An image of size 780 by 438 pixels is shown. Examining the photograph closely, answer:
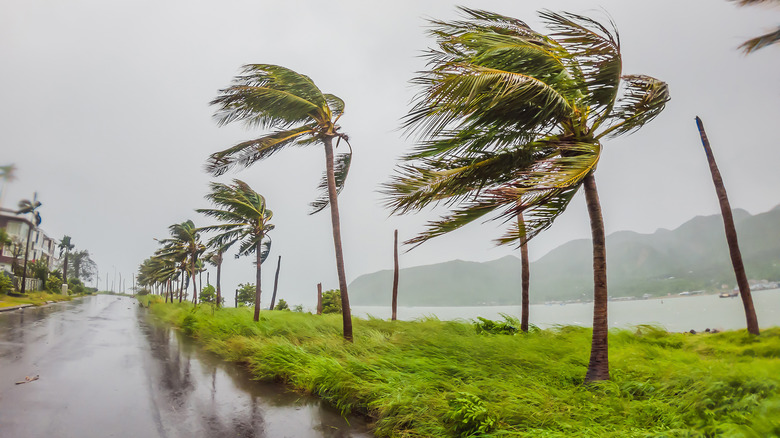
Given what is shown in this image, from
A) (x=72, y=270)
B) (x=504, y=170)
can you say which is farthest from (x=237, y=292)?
(x=72, y=270)

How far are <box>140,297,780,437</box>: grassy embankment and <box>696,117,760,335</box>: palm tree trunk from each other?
602 mm

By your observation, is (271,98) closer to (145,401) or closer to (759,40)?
(145,401)

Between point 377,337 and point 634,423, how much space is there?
19.6 feet

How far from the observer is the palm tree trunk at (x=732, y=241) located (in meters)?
9.35

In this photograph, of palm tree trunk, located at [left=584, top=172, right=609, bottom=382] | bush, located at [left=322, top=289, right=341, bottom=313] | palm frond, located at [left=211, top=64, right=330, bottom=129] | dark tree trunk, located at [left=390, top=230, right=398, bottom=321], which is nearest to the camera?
palm tree trunk, located at [left=584, top=172, right=609, bottom=382]

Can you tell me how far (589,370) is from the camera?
17.3 feet

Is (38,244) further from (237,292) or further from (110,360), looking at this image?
(110,360)

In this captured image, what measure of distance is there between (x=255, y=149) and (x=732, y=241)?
545 inches

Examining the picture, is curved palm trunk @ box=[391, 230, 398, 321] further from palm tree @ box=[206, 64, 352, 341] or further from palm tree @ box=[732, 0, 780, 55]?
palm tree @ box=[732, 0, 780, 55]

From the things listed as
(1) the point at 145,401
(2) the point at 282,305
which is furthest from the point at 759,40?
(2) the point at 282,305

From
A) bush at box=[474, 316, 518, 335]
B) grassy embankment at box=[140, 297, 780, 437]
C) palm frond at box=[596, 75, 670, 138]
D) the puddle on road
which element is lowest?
the puddle on road

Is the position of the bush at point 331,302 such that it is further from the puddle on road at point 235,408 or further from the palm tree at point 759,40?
the palm tree at point 759,40

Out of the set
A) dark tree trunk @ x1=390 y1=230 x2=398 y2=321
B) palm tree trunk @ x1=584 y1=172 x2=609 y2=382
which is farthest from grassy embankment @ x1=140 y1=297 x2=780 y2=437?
dark tree trunk @ x1=390 y1=230 x2=398 y2=321

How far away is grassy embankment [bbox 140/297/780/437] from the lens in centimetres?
351
